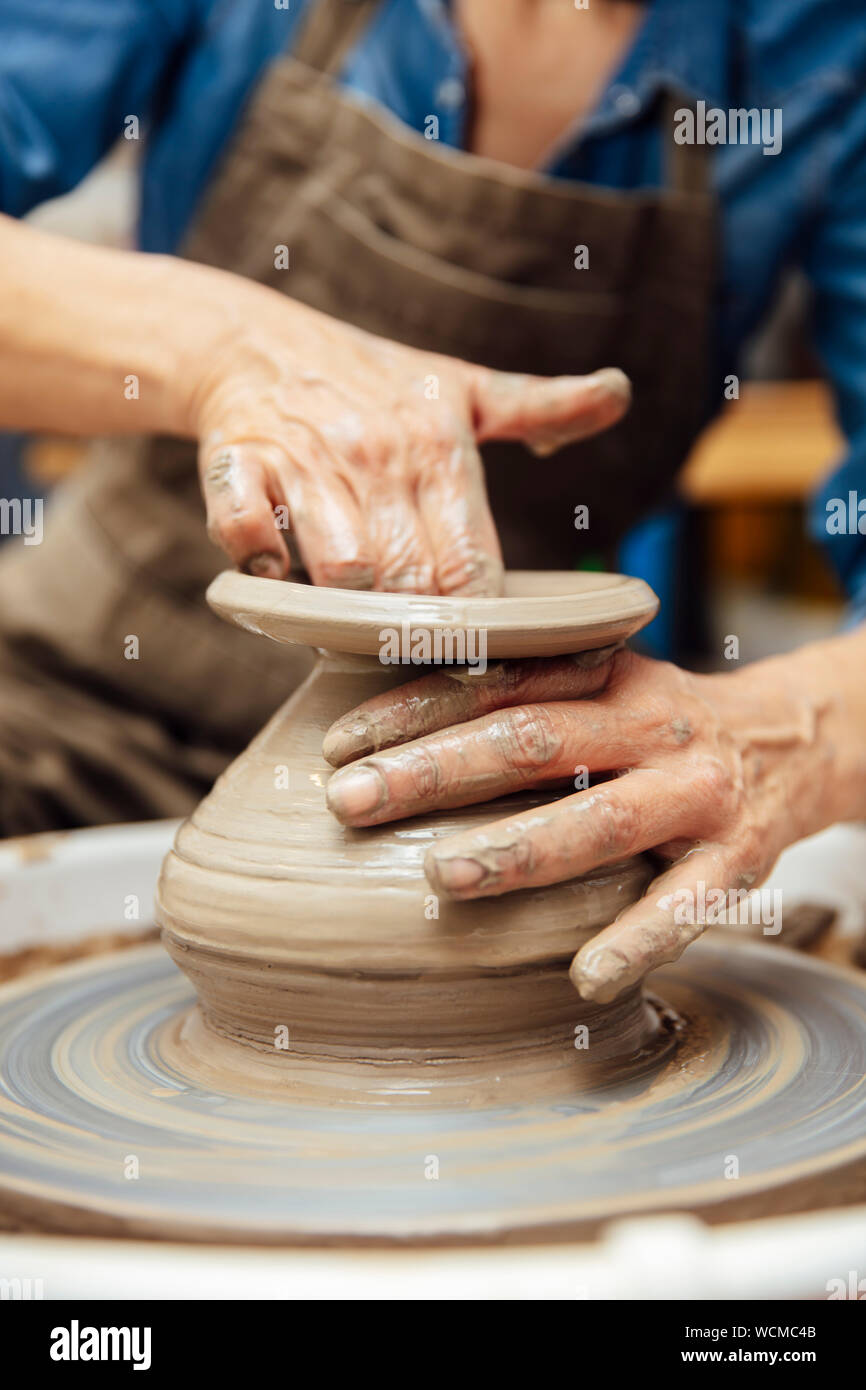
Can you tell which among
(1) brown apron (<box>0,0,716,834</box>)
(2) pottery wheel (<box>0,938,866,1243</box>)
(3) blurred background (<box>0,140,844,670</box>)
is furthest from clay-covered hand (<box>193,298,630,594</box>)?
(3) blurred background (<box>0,140,844,670</box>)

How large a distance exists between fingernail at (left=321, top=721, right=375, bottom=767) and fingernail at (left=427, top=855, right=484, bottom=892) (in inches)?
3.8

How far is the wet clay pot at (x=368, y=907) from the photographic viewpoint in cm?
87

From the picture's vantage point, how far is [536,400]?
1106 millimetres

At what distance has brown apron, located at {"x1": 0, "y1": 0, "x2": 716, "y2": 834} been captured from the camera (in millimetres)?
1677

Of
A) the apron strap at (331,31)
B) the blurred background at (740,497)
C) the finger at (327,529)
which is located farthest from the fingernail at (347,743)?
the blurred background at (740,497)

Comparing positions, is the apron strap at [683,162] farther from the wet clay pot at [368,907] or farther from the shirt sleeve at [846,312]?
the wet clay pot at [368,907]

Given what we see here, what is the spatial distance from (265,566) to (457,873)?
0.90 ft

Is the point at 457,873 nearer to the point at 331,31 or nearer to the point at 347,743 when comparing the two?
the point at 347,743

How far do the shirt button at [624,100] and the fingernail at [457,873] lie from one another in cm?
114

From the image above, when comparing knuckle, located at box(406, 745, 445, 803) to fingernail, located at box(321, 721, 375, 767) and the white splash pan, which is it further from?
the white splash pan

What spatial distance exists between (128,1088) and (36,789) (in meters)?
0.91
